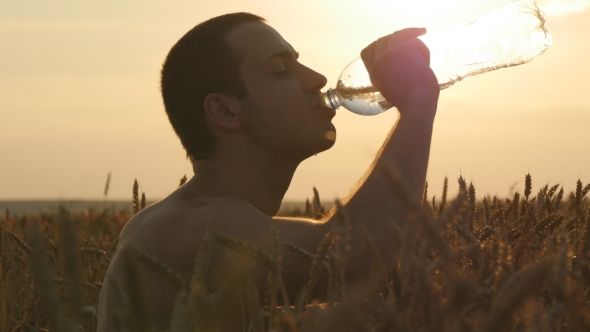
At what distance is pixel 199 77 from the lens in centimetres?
329

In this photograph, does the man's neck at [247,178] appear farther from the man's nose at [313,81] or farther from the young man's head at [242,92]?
the man's nose at [313,81]

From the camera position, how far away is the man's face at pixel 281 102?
9.82 ft

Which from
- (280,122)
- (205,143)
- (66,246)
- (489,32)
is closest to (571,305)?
(66,246)

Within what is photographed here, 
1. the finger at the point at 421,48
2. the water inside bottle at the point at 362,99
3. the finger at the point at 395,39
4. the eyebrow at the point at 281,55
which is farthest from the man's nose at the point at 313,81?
the water inside bottle at the point at 362,99

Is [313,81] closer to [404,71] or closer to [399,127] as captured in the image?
[404,71]

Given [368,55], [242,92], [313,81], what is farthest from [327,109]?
[242,92]

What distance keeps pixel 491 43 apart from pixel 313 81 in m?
2.80

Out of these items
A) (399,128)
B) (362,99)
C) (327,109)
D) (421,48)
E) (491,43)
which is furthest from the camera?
(491,43)

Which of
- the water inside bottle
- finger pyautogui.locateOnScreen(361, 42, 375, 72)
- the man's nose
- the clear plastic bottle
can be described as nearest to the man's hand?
finger pyautogui.locateOnScreen(361, 42, 375, 72)

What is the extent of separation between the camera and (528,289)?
0.50 metres

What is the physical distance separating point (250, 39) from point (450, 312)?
9.04 ft

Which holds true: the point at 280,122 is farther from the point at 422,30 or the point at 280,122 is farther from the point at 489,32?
the point at 489,32

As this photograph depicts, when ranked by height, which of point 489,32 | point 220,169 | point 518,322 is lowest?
point 518,322

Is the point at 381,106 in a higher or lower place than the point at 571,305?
higher
